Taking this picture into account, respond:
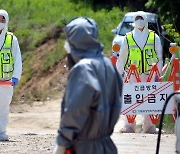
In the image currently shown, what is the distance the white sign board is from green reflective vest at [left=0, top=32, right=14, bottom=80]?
6.84 ft

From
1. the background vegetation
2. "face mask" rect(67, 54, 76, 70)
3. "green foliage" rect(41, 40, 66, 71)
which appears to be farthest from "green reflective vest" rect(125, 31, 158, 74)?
"green foliage" rect(41, 40, 66, 71)

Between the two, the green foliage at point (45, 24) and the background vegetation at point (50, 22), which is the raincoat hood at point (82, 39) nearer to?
the background vegetation at point (50, 22)

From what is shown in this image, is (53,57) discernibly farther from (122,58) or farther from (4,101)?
(4,101)

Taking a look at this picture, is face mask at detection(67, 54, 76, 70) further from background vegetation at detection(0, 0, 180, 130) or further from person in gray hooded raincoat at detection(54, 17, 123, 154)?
background vegetation at detection(0, 0, 180, 130)

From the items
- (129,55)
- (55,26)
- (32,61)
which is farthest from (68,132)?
(55,26)

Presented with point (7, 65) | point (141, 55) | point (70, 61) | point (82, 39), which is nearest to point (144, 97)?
point (141, 55)

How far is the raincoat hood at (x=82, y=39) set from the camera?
6.20 metres

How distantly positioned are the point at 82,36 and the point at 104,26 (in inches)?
853

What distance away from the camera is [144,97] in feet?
44.6

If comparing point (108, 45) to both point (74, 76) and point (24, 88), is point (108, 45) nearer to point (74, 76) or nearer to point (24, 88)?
point (24, 88)

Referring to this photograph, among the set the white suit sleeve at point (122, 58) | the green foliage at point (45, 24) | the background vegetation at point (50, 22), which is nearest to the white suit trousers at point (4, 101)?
the white suit sleeve at point (122, 58)

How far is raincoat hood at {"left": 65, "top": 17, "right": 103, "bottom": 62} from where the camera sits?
20.3 feet

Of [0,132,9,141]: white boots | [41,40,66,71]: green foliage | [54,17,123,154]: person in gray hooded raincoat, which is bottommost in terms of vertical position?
[41,40,66,71]: green foliage

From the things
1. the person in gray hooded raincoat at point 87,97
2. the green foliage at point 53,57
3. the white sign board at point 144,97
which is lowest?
the green foliage at point 53,57
